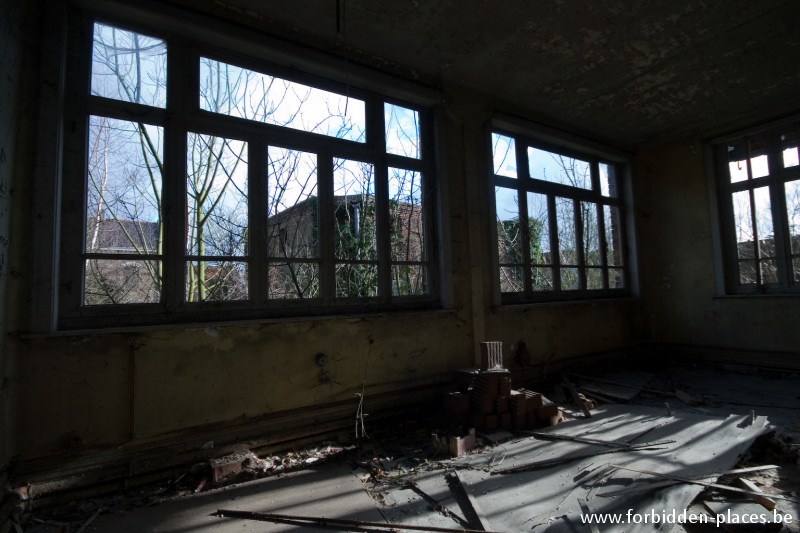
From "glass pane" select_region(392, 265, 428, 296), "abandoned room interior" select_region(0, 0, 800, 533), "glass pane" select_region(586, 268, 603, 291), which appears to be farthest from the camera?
"glass pane" select_region(586, 268, 603, 291)

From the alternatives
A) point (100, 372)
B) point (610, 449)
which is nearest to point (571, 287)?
point (610, 449)

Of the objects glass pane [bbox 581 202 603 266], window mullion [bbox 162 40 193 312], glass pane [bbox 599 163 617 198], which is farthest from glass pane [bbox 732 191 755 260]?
window mullion [bbox 162 40 193 312]

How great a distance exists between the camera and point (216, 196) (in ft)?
9.73

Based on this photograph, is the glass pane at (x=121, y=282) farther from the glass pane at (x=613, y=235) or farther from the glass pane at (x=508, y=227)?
the glass pane at (x=613, y=235)

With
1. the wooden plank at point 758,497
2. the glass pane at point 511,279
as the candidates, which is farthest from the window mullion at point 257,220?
the wooden plank at point 758,497

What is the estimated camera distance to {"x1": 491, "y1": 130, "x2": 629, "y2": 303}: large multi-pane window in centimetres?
A: 474

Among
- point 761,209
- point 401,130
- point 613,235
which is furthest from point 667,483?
point 761,209

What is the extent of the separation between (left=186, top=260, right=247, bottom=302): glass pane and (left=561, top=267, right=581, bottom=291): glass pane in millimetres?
3914

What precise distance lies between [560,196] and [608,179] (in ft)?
4.58

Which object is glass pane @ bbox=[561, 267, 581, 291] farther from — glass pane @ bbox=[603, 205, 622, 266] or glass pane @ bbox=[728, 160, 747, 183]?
glass pane @ bbox=[728, 160, 747, 183]

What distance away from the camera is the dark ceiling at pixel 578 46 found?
321 centimetres

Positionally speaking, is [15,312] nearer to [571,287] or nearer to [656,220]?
[571,287]

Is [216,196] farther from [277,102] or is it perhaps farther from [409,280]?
[409,280]

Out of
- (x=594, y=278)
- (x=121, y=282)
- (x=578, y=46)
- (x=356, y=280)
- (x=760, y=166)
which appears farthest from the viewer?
(x=594, y=278)
